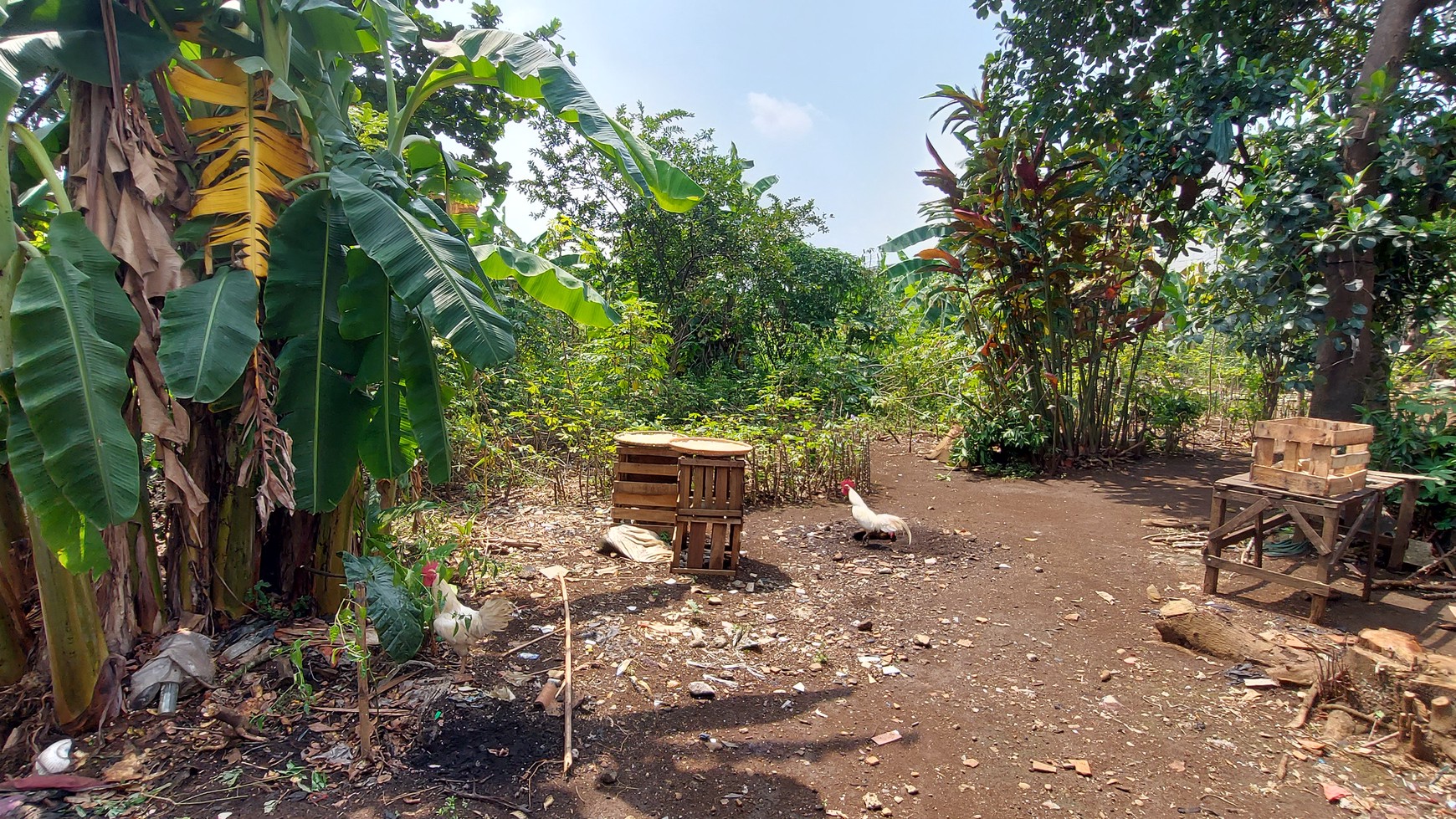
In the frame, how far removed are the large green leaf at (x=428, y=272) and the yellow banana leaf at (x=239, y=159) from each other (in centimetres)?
43

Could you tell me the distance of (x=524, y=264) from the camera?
170 inches

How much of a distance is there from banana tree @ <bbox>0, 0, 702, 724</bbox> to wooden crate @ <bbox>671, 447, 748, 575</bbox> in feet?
6.38

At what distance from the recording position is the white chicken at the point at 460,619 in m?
3.43

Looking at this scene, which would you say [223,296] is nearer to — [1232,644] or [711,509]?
[711,509]

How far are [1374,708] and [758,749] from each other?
2857 mm

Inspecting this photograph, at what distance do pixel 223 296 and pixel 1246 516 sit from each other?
5941 millimetres

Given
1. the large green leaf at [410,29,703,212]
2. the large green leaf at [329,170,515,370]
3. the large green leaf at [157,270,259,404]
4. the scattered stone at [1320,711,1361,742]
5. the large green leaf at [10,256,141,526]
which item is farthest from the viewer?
the large green leaf at [410,29,703,212]

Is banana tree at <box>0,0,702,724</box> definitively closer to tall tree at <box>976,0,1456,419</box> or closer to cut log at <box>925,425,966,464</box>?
tall tree at <box>976,0,1456,419</box>

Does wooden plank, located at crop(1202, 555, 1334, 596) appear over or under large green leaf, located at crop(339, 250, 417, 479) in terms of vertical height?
under

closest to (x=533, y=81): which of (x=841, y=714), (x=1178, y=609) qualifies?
(x=841, y=714)

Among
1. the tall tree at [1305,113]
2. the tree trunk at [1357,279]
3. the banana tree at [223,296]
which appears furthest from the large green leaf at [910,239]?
the banana tree at [223,296]

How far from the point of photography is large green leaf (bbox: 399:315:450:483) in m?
3.28

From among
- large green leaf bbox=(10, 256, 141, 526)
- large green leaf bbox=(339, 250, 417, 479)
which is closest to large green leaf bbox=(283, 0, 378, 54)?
large green leaf bbox=(339, 250, 417, 479)

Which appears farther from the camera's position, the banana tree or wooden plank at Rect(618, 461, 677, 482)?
wooden plank at Rect(618, 461, 677, 482)
